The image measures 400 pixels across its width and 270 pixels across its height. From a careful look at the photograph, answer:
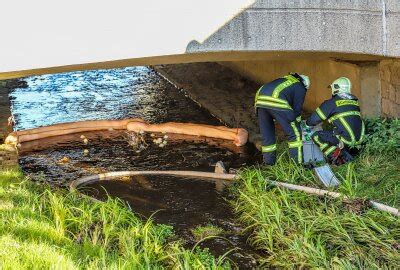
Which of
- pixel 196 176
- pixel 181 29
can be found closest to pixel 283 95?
pixel 181 29

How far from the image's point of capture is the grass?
549 centimetres

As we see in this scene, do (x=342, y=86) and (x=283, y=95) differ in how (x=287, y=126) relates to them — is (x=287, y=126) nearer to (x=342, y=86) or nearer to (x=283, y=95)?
(x=283, y=95)

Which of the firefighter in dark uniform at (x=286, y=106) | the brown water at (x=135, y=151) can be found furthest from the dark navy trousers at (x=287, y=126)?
the brown water at (x=135, y=151)

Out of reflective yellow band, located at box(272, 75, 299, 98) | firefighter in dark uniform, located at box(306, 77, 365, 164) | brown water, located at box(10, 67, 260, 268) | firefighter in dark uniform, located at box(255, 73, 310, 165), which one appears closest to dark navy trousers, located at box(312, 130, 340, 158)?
firefighter in dark uniform, located at box(306, 77, 365, 164)

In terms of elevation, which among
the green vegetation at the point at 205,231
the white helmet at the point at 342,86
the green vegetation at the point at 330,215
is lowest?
the green vegetation at the point at 205,231

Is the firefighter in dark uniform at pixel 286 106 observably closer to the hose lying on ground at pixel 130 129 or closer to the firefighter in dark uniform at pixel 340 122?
the firefighter in dark uniform at pixel 340 122

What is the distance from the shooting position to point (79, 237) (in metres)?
6.64

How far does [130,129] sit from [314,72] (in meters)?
3.48

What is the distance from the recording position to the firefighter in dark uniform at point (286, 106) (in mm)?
8430

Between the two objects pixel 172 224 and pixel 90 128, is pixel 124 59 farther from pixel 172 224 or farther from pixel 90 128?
pixel 90 128

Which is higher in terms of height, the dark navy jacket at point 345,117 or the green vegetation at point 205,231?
the dark navy jacket at point 345,117

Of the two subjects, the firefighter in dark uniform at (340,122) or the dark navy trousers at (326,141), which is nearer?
the firefighter in dark uniform at (340,122)

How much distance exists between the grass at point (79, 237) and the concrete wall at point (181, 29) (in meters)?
1.82

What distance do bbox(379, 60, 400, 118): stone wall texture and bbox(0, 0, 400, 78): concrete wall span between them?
1103 millimetres
